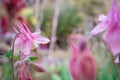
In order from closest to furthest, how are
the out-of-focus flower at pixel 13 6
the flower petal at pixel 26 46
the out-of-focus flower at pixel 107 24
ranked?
the out-of-focus flower at pixel 107 24 < the flower petal at pixel 26 46 < the out-of-focus flower at pixel 13 6

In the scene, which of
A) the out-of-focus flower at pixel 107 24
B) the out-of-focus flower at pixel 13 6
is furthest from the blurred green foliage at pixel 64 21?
the out-of-focus flower at pixel 107 24

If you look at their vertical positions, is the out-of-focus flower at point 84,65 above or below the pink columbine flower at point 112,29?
below

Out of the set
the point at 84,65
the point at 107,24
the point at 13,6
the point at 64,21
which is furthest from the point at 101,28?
the point at 64,21

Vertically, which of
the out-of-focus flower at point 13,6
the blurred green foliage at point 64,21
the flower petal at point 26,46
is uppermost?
the flower petal at point 26,46

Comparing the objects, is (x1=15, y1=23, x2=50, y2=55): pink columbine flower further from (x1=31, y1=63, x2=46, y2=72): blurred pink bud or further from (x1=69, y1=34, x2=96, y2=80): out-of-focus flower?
(x1=69, y1=34, x2=96, y2=80): out-of-focus flower

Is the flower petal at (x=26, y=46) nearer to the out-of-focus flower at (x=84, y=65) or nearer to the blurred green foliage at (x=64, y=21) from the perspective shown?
the out-of-focus flower at (x=84, y=65)

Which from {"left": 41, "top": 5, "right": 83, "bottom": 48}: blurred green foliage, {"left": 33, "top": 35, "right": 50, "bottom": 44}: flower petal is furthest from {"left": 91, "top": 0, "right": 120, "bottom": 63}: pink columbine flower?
{"left": 41, "top": 5, "right": 83, "bottom": 48}: blurred green foliage

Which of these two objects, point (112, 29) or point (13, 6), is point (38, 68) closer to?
point (112, 29)

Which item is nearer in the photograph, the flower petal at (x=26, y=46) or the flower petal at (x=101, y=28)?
the flower petal at (x=101, y=28)
